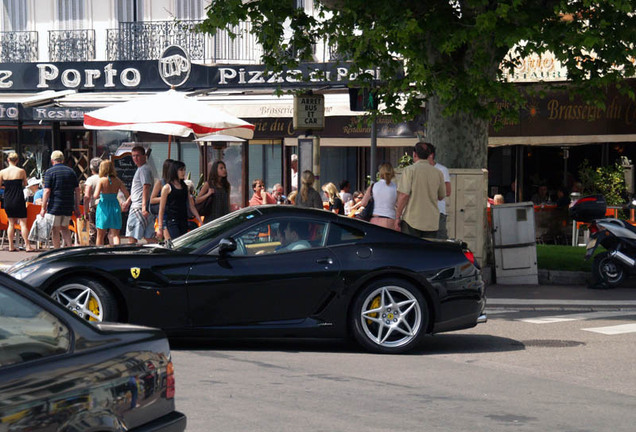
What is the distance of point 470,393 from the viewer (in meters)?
7.72

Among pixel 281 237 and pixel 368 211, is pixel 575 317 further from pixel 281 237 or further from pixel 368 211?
pixel 281 237

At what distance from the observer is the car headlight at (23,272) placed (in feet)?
29.4

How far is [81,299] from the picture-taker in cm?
898

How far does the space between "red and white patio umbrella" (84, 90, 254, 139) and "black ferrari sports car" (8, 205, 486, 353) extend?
7.37 meters

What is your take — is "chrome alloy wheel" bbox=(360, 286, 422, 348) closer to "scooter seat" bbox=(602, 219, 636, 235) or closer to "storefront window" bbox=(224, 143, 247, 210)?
"scooter seat" bbox=(602, 219, 636, 235)

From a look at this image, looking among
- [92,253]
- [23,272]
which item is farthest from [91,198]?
[23,272]

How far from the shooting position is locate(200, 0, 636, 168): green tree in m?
13.5

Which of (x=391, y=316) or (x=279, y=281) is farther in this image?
(x=391, y=316)

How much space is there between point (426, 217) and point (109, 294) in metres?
5.19

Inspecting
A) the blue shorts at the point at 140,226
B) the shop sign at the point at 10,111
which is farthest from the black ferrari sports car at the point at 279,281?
the shop sign at the point at 10,111

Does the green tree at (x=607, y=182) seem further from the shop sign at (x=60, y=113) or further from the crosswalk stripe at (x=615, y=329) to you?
the crosswalk stripe at (x=615, y=329)

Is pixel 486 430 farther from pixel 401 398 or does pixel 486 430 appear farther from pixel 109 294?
pixel 109 294

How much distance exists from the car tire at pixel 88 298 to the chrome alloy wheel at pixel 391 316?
7.00 feet

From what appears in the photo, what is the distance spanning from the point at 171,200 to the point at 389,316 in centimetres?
543
